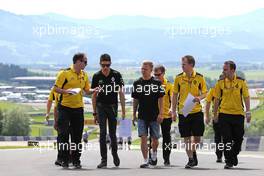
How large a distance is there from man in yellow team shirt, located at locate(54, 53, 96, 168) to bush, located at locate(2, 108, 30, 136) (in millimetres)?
93289

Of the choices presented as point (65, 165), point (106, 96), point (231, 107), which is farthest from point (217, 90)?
point (65, 165)

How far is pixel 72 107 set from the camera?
14.4 metres

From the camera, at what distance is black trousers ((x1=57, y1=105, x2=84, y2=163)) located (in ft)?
47.2

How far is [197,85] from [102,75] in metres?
1.71

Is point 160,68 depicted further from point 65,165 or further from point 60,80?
point 65,165

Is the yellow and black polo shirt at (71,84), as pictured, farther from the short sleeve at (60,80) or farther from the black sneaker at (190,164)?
the black sneaker at (190,164)

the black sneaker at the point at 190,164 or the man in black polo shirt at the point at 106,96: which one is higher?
the man in black polo shirt at the point at 106,96

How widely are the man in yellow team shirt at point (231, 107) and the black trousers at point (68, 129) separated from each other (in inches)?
97.8

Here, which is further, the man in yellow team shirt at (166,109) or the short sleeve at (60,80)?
the man in yellow team shirt at (166,109)

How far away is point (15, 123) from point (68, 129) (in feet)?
322

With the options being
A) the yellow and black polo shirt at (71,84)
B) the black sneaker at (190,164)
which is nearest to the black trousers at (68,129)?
the yellow and black polo shirt at (71,84)

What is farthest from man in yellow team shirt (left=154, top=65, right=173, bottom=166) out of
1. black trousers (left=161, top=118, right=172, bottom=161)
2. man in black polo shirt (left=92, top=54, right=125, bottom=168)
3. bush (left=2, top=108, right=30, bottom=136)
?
bush (left=2, top=108, right=30, bottom=136)

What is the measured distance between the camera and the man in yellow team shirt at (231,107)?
14.4 meters

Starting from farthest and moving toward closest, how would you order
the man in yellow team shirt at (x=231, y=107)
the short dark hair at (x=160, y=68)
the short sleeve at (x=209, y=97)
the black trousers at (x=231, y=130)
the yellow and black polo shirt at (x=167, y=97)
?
the yellow and black polo shirt at (x=167, y=97) → the short dark hair at (x=160, y=68) → the short sleeve at (x=209, y=97) → the black trousers at (x=231, y=130) → the man in yellow team shirt at (x=231, y=107)
